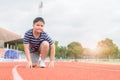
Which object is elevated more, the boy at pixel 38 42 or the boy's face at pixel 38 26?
the boy's face at pixel 38 26

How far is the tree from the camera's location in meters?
121

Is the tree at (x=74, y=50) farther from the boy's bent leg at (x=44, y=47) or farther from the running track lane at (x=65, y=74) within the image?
the running track lane at (x=65, y=74)

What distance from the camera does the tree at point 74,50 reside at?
121 meters

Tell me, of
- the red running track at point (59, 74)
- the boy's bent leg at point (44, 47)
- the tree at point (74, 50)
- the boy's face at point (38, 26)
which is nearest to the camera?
the red running track at point (59, 74)

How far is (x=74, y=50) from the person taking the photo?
124 m

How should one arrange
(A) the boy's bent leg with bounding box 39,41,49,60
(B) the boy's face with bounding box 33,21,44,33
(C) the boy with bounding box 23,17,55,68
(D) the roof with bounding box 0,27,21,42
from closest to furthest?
(B) the boy's face with bounding box 33,21,44,33 < (C) the boy with bounding box 23,17,55,68 < (A) the boy's bent leg with bounding box 39,41,49,60 < (D) the roof with bounding box 0,27,21,42

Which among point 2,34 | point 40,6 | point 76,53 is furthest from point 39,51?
point 76,53

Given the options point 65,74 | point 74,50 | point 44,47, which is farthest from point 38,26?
point 74,50

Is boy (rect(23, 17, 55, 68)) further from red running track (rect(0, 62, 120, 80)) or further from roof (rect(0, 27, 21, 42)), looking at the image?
roof (rect(0, 27, 21, 42))

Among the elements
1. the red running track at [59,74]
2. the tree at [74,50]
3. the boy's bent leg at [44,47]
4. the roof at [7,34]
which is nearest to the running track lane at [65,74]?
the red running track at [59,74]

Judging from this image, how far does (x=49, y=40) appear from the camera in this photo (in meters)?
9.73

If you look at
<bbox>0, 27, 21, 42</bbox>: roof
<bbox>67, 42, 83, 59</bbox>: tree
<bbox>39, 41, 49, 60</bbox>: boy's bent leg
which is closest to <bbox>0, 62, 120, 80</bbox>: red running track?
<bbox>39, 41, 49, 60</bbox>: boy's bent leg

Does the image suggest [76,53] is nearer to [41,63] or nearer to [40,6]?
[40,6]

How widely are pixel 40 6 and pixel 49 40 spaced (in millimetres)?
66990
